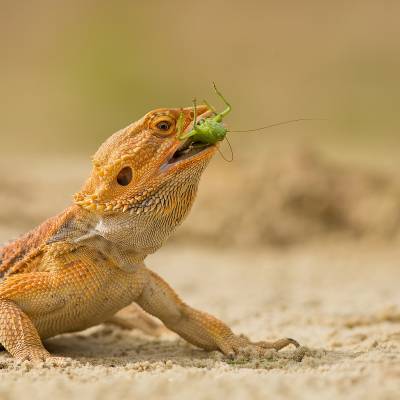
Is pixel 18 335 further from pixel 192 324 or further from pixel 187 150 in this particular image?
pixel 187 150

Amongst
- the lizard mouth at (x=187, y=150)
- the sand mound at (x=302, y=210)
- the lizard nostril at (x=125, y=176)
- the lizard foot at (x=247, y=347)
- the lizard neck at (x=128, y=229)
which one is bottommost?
the lizard foot at (x=247, y=347)

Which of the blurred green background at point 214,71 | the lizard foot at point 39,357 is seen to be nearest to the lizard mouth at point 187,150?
the lizard foot at point 39,357

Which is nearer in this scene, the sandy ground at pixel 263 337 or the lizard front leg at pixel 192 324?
the sandy ground at pixel 263 337

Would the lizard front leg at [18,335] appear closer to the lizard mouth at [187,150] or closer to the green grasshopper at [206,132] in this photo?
the lizard mouth at [187,150]

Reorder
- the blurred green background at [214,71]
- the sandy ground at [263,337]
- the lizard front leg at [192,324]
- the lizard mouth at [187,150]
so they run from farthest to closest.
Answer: the blurred green background at [214,71] < the lizard front leg at [192,324] < the lizard mouth at [187,150] < the sandy ground at [263,337]

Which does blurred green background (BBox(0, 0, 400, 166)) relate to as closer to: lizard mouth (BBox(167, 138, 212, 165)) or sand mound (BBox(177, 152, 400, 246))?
sand mound (BBox(177, 152, 400, 246))

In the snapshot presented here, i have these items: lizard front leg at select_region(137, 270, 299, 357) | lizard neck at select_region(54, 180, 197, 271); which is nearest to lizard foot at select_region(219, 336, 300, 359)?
lizard front leg at select_region(137, 270, 299, 357)

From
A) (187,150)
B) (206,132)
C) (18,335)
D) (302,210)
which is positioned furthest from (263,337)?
(302,210)

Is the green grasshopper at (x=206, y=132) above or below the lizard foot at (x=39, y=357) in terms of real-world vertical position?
above

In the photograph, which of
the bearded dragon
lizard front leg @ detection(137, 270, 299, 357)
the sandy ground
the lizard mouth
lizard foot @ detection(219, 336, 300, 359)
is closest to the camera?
the sandy ground
